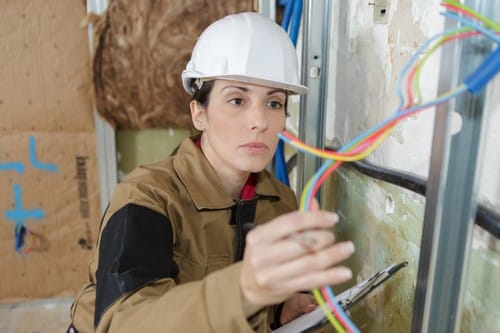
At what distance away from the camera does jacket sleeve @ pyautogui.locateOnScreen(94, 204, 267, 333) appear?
1.67ft

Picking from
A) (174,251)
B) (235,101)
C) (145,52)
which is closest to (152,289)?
(174,251)

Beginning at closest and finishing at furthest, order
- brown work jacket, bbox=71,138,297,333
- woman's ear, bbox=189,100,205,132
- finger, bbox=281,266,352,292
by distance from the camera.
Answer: finger, bbox=281,266,352,292, brown work jacket, bbox=71,138,297,333, woman's ear, bbox=189,100,205,132

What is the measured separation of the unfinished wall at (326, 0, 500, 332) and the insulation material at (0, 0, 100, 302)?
1149mm

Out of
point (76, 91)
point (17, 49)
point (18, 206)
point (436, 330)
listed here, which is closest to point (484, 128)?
point (436, 330)

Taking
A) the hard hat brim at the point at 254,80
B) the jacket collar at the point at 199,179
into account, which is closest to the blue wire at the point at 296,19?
the hard hat brim at the point at 254,80

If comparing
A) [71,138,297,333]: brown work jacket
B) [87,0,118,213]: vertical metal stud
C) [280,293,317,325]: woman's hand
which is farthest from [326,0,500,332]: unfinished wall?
A: [87,0,118,213]: vertical metal stud

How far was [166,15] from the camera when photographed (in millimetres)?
1717

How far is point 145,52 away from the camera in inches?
68.9

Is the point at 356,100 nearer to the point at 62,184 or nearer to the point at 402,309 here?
the point at 402,309

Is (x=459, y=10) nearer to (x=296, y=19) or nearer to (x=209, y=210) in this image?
(x=209, y=210)

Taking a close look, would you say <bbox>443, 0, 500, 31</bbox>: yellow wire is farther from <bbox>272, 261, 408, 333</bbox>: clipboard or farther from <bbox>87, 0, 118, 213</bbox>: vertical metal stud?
<bbox>87, 0, 118, 213</bbox>: vertical metal stud

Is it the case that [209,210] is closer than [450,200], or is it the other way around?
[450,200]

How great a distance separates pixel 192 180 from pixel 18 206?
131 cm

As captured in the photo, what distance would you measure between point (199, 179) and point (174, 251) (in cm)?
17
